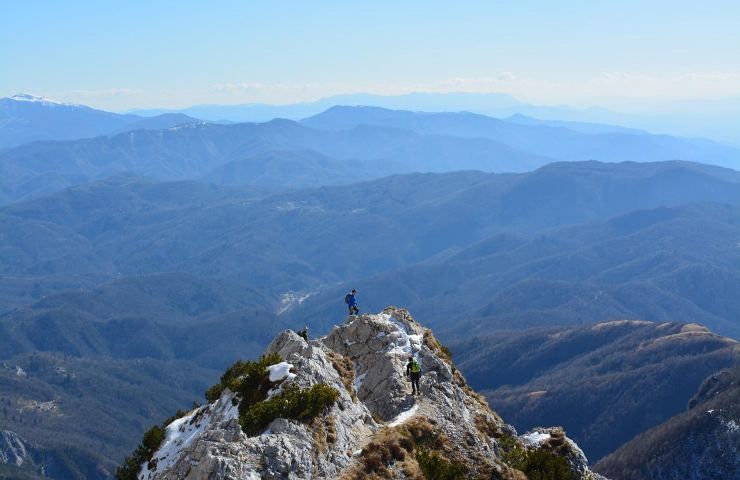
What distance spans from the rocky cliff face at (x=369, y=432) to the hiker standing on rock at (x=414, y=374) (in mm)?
349

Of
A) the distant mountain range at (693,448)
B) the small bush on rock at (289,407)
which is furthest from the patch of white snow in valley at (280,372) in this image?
the distant mountain range at (693,448)

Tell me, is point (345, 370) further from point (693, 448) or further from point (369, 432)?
point (693, 448)

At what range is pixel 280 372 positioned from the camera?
34219 millimetres

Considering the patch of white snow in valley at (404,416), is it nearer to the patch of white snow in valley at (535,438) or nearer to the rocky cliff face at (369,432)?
the rocky cliff face at (369,432)

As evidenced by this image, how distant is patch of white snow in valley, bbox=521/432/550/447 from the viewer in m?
42.3

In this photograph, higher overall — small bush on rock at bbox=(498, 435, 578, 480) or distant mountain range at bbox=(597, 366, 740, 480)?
small bush on rock at bbox=(498, 435, 578, 480)

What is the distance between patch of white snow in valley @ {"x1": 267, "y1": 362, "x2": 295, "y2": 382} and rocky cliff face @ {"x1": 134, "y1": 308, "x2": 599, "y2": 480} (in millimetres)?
61

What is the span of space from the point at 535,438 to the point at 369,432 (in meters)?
14.4

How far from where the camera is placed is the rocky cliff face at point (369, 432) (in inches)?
1098

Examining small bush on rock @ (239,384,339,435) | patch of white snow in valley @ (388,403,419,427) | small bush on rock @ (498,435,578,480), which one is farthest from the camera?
small bush on rock @ (498,435,578,480)

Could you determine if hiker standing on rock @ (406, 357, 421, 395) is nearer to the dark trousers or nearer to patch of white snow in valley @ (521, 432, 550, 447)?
the dark trousers

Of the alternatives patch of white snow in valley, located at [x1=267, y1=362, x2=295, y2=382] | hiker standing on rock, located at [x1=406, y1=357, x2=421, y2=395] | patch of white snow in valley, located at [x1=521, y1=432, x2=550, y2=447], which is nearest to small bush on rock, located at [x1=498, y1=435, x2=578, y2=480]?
patch of white snow in valley, located at [x1=521, y1=432, x2=550, y2=447]

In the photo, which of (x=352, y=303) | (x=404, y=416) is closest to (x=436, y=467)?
(x=404, y=416)

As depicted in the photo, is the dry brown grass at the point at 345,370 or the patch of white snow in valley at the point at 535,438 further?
the patch of white snow in valley at the point at 535,438
